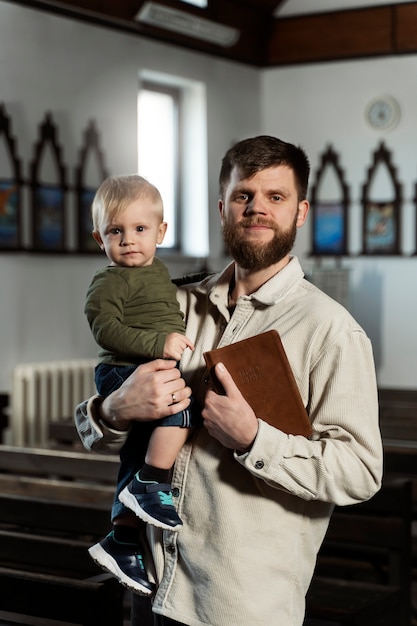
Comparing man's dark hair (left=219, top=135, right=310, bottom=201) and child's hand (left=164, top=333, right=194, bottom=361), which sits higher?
man's dark hair (left=219, top=135, right=310, bottom=201)

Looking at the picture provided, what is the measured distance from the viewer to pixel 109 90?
7.65 meters

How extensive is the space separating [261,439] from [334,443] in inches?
5.8

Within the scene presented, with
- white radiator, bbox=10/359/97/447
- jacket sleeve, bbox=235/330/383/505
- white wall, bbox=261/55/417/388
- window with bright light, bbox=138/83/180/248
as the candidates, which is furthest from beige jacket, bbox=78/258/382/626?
white wall, bbox=261/55/417/388

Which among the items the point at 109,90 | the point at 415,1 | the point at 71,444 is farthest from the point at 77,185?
the point at 415,1

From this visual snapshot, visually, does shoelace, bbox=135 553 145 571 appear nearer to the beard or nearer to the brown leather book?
the brown leather book

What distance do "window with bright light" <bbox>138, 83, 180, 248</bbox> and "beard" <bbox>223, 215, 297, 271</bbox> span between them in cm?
620

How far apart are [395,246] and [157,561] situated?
274 inches

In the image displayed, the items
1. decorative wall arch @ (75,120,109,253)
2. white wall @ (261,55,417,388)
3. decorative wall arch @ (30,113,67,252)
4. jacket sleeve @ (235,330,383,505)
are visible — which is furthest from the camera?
white wall @ (261,55,417,388)

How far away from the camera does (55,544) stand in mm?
2980

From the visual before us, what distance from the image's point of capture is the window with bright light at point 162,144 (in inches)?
328

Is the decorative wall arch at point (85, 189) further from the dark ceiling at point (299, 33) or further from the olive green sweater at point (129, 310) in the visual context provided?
the olive green sweater at point (129, 310)

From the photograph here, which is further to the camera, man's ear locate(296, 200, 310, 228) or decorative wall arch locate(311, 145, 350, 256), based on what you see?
decorative wall arch locate(311, 145, 350, 256)

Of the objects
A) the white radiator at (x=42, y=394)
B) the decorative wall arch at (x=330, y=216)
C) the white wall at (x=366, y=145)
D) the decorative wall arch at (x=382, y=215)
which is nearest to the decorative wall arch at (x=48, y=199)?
the white radiator at (x=42, y=394)

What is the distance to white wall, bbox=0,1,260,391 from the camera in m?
6.88
